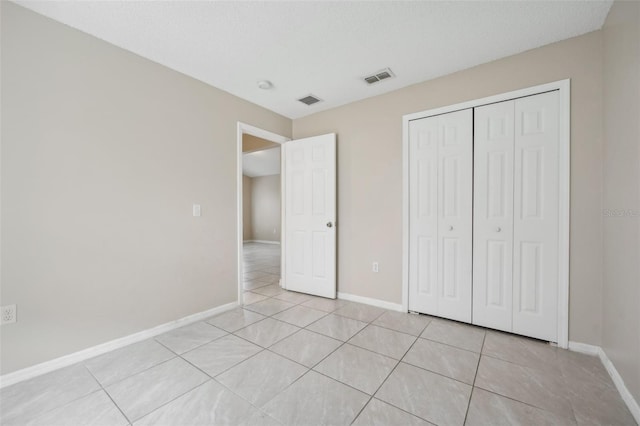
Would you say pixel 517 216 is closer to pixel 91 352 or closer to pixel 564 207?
pixel 564 207

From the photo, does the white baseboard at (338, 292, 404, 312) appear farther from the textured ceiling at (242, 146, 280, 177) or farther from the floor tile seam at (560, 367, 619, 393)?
the textured ceiling at (242, 146, 280, 177)

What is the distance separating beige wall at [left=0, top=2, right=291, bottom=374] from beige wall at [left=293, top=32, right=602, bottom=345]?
158cm

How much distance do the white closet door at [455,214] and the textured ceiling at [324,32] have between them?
64 cm

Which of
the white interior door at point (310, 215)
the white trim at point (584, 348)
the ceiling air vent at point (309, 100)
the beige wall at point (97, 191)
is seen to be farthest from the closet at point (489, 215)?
the beige wall at point (97, 191)

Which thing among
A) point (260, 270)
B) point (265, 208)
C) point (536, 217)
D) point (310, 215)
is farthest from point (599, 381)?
point (265, 208)

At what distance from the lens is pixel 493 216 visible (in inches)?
97.1

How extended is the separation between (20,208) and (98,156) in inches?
23.5

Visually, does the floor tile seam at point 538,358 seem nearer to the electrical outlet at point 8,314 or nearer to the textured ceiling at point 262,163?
the electrical outlet at point 8,314

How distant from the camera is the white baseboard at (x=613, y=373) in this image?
Result: 56.3 inches

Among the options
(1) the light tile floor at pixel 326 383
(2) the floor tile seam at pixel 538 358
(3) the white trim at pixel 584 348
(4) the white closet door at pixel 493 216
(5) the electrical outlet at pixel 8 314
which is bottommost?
(1) the light tile floor at pixel 326 383

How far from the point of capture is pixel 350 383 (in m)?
1.73

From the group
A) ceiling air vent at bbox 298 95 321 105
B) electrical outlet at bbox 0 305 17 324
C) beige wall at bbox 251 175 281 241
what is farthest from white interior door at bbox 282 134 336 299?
beige wall at bbox 251 175 281 241

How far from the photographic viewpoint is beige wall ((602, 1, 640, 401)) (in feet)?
4.87

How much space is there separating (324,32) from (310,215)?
6.99ft
